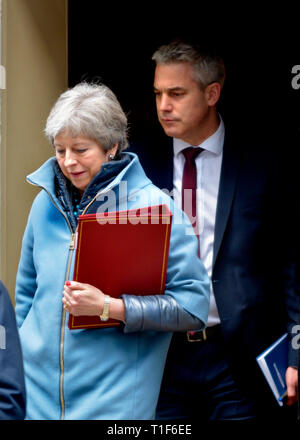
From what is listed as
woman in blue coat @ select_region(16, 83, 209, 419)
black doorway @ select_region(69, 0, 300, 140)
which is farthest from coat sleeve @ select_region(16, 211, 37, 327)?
black doorway @ select_region(69, 0, 300, 140)

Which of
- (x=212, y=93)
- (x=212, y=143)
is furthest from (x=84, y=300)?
(x=212, y=93)

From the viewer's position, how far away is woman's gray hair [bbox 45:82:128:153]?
2.21m

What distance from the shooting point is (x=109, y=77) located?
3.39 metres

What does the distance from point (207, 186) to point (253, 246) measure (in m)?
0.30

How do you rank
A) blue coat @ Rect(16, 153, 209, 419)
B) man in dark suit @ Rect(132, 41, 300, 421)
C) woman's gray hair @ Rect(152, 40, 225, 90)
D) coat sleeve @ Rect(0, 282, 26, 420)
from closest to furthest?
coat sleeve @ Rect(0, 282, 26, 420) → blue coat @ Rect(16, 153, 209, 419) → man in dark suit @ Rect(132, 41, 300, 421) → woman's gray hair @ Rect(152, 40, 225, 90)

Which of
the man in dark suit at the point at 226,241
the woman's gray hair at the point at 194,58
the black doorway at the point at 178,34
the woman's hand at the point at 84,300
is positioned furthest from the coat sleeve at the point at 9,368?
the black doorway at the point at 178,34

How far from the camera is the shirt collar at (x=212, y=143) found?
2.76 m

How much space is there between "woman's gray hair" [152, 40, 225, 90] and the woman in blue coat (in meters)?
0.52

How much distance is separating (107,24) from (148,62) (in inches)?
10.6

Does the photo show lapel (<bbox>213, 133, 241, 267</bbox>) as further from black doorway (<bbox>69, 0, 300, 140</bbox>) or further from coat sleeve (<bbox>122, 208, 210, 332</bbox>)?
black doorway (<bbox>69, 0, 300, 140</bbox>)

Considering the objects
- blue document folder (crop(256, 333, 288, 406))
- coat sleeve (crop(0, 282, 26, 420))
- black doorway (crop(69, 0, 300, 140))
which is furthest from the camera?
black doorway (crop(69, 0, 300, 140))

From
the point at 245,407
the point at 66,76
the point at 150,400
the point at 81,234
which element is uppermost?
the point at 66,76

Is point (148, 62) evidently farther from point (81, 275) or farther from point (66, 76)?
point (81, 275)

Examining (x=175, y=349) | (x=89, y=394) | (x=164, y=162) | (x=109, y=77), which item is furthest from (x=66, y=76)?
(x=89, y=394)
